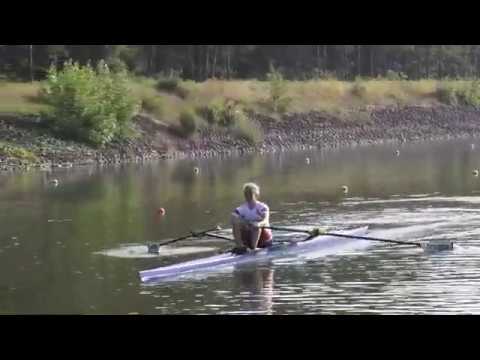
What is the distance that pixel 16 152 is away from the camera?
143ft

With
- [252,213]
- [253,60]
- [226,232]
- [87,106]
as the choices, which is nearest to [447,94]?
[253,60]

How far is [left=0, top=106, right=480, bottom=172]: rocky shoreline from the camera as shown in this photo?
45219 millimetres

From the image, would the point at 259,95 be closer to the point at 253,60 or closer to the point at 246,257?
the point at 253,60

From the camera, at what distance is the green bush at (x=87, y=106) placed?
47.0 m

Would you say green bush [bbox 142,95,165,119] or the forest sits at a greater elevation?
the forest

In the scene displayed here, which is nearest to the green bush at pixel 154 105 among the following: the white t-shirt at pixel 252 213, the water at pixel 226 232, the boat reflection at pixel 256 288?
the water at pixel 226 232

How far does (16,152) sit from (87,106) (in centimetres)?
502

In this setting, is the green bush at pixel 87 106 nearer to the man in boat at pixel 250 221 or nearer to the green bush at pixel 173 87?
the green bush at pixel 173 87

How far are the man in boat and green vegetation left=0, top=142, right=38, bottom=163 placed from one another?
2528cm

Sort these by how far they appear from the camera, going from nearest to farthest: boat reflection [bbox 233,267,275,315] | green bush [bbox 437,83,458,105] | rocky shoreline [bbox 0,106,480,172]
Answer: boat reflection [bbox 233,267,275,315], rocky shoreline [bbox 0,106,480,172], green bush [bbox 437,83,458,105]

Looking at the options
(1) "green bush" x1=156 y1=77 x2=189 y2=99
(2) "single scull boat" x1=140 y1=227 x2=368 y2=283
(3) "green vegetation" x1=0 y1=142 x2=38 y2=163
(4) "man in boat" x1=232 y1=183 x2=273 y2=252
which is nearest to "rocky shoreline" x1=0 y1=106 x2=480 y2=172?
(3) "green vegetation" x1=0 y1=142 x2=38 y2=163

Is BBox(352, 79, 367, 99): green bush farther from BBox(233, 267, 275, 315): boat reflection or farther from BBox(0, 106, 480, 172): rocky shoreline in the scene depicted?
BBox(233, 267, 275, 315): boat reflection

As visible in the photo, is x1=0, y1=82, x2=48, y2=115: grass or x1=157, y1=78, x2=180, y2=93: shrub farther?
x1=157, y1=78, x2=180, y2=93: shrub
